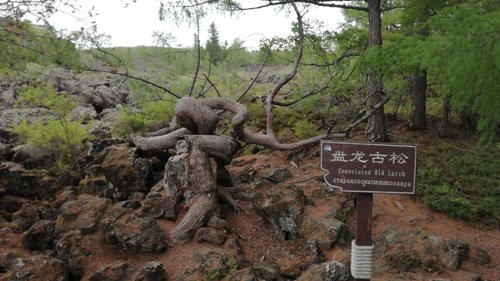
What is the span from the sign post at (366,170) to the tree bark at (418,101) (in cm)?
658

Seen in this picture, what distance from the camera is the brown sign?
4.01 metres

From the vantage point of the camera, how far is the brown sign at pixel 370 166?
4008mm

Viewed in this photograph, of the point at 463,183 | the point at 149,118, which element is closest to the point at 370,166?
the point at 463,183

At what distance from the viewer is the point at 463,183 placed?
7.77 meters

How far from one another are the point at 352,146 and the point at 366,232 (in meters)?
0.92

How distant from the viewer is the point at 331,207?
706cm

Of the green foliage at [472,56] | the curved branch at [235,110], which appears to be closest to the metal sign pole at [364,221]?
the green foliage at [472,56]

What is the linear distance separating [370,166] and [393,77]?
6.74 metres

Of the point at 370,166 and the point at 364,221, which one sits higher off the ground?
the point at 370,166

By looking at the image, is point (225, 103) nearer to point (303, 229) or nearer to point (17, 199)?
point (303, 229)

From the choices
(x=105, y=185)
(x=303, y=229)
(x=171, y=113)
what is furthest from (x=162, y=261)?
(x=171, y=113)

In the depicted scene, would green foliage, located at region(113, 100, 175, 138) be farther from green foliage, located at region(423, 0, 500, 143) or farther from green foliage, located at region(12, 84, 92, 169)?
green foliage, located at region(423, 0, 500, 143)

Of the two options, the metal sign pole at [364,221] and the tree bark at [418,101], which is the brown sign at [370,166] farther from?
the tree bark at [418,101]

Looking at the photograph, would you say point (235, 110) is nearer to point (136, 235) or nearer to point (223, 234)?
point (223, 234)
